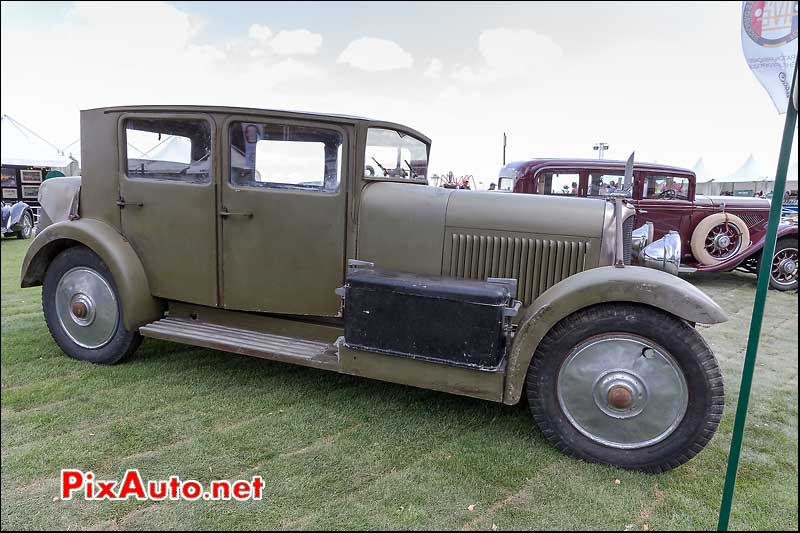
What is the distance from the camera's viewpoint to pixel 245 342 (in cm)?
334

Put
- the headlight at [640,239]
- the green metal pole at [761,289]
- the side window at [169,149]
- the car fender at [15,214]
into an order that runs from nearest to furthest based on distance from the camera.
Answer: the green metal pole at [761,289]
the side window at [169,149]
the headlight at [640,239]
the car fender at [15,214]

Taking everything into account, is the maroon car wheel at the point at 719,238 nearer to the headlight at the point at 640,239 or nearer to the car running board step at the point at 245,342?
the headlight at the point at 640,239

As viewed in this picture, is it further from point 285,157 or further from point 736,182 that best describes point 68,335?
point 736,182

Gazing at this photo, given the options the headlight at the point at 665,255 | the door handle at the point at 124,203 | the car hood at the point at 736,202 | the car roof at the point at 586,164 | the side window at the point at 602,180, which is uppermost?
the car roof at the point at 586,164

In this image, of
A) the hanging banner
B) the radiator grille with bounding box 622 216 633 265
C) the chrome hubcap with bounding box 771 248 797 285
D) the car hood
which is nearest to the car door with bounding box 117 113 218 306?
the radiator grille with bounding box 622 216 633 265

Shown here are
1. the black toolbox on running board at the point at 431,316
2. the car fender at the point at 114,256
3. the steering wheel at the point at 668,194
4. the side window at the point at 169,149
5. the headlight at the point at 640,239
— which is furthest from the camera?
the steering wheel at the point at 668,194

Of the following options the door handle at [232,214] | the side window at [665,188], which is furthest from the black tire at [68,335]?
the side window at [665,188]

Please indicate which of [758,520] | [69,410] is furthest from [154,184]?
[758,520]

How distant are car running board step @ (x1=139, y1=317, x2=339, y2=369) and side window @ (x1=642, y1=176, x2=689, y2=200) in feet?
23.4

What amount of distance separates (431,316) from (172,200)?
2.04m

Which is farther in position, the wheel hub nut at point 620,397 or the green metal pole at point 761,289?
the wheel hub nut at point 620,397

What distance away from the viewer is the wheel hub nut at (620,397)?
8.44 feet

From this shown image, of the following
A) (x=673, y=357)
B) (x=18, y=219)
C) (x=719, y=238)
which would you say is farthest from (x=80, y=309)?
(x=719, y=238)

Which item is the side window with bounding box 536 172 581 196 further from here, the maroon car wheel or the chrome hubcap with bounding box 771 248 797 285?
the chrome hubcap with bounding box 771 248 797 285
